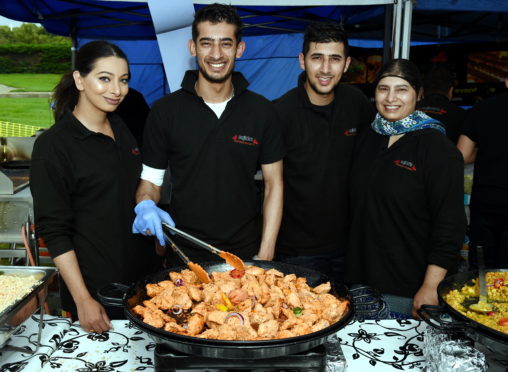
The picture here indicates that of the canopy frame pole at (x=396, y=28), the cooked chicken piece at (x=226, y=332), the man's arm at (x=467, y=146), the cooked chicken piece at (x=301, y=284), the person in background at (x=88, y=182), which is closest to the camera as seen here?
the cooked chicken piece at (x=226, y=332)

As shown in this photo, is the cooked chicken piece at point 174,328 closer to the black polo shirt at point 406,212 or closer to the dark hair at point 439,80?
the black polo shirt at point 406,212

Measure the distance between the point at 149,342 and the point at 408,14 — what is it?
3276 millimetres

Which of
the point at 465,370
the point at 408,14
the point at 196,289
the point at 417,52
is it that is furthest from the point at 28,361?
the point at 417,52

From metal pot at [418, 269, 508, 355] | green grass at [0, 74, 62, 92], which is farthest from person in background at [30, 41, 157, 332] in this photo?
green grass at [0, 74, 62, 92]

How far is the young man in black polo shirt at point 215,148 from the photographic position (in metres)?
2.54

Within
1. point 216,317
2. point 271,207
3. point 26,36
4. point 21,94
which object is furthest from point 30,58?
point 216,317

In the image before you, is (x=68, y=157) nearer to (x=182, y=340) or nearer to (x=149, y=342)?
(x=149, y=342)

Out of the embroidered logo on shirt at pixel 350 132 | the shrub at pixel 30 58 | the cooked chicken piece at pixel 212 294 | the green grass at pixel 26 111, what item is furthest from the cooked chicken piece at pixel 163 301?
the shrub at pixel 30 58

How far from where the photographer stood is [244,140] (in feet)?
8.54

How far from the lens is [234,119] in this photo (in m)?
2.61

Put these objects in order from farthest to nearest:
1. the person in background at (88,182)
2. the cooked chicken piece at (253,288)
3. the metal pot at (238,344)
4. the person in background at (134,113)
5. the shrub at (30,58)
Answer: the shrub at (30,58) → the person in background at (134,113) → the person in background at (88,182) → the cooked chicken piece at (253,288) → the metal pot at (238,344)

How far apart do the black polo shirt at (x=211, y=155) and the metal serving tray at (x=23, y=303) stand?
865 mm

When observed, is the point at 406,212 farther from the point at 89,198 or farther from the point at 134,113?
the point at 134,113

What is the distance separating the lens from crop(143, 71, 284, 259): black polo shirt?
256 centimetres
